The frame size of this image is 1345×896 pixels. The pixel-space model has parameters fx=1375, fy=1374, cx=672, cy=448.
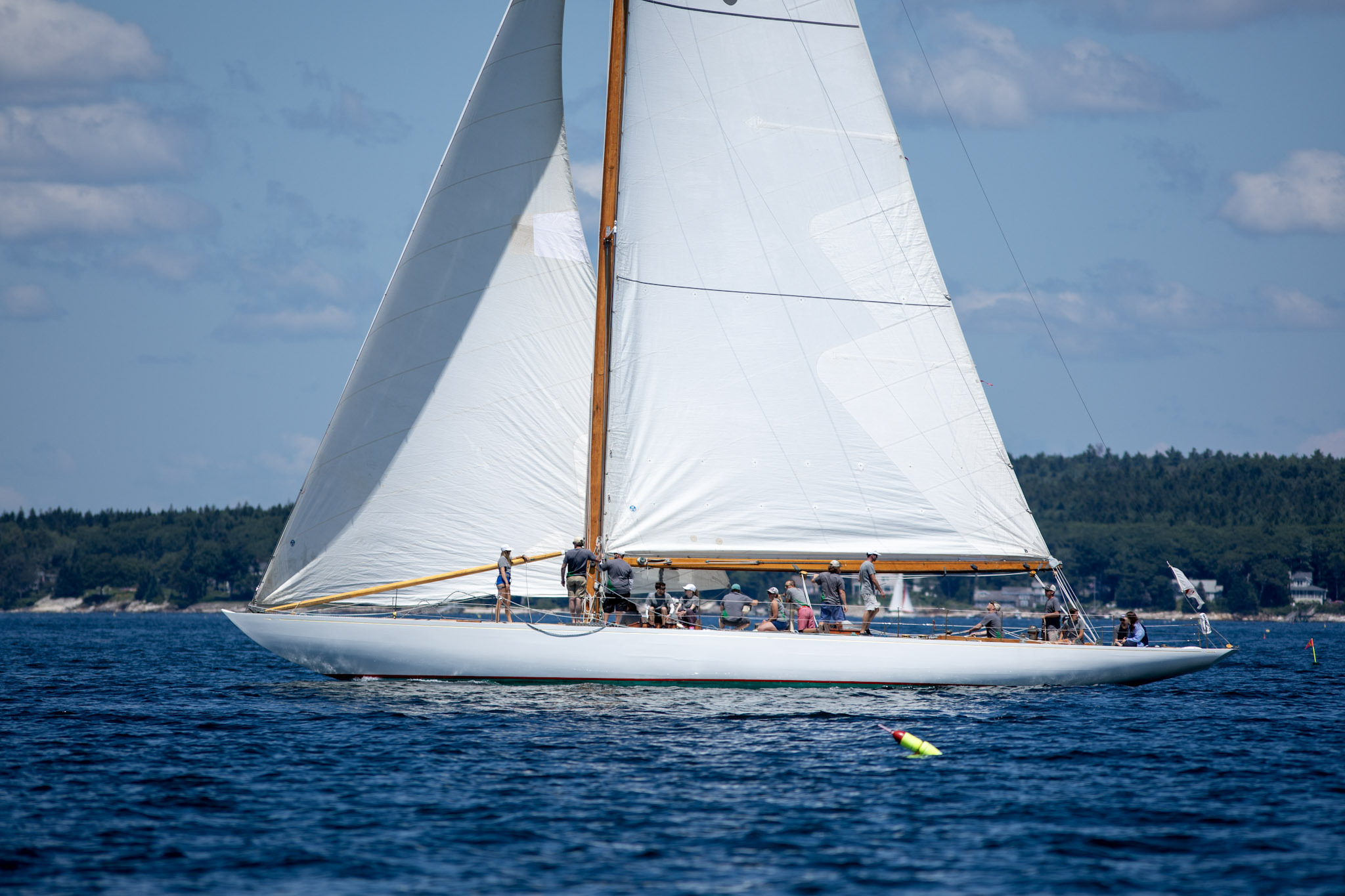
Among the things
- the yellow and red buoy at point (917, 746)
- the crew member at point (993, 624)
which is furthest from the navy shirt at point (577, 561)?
the crew member at point (993, 624)

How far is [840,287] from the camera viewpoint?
2536cm

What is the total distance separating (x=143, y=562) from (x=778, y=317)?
178 metres

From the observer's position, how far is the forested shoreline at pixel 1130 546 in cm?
15612

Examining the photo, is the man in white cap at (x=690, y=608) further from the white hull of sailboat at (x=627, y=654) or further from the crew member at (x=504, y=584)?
the crew member at (x=504, y=584)

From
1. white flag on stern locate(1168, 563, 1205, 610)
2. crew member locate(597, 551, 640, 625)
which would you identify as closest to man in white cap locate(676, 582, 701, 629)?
crew member locate(597, 551, 640, 625)

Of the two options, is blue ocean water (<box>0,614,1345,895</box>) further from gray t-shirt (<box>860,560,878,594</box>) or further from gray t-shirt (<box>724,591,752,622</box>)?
gray t-shirt (<box>860,560,878,594</box>)

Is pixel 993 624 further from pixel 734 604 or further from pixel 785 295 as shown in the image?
pixel 785 295

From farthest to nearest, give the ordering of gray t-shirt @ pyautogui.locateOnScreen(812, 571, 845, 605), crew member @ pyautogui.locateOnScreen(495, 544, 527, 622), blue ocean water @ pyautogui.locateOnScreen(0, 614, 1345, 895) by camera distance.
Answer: gray t-shirt @ pyautogui.locateOnScreen(812, 571, 845, 605), crew member @ pyautogui.locateOnScreen(495, 544, 527, 622), blue ocean water @ pyautogui.locateOnScreen(0, 614, 1345, 895)

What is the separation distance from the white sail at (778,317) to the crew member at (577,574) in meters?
0.79

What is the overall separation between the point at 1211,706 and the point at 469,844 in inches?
687

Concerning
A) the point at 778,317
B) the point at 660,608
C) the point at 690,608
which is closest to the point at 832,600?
the point at 690,608

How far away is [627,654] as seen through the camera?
23172 millimetres

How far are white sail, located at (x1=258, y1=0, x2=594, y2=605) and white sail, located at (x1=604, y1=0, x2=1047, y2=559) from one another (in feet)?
3.96

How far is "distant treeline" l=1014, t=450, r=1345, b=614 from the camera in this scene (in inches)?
6097
